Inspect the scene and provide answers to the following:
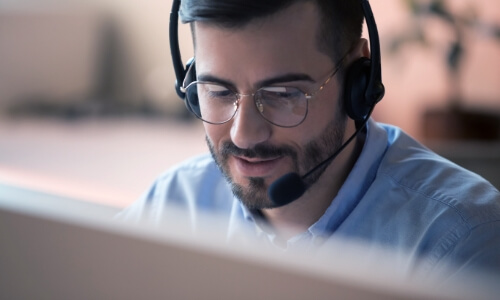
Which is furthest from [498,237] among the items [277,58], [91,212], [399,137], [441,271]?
[91,212]

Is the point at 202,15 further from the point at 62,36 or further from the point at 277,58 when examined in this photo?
the point at 62,36

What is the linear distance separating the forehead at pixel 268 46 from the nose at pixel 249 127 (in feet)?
0.14

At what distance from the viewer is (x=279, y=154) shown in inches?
40.8

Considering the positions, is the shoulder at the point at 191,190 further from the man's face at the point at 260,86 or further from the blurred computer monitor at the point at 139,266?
the blurred computer monitor at the point at 139,266

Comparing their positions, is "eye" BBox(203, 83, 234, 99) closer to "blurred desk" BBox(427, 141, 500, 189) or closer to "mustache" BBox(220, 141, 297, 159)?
"mustache" BBox(220, 141, 297, 159)

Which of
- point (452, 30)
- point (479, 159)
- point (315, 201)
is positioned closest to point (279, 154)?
point (315, 201)

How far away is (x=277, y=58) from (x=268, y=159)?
5.9 inches

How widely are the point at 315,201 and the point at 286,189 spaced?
136mm

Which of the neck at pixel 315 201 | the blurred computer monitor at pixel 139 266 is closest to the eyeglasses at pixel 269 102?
the neck at pixel 315 201

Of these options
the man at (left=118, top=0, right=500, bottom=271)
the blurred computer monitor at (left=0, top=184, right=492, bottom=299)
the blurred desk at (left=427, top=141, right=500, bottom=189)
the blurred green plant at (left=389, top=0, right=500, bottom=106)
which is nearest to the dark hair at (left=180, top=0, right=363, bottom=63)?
the man at (left=118, top=0, right=500, bottom=271)

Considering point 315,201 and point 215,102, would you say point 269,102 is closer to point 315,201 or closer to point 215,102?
point 215,102

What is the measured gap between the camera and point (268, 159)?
104cm

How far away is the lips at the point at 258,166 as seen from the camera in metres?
1.04

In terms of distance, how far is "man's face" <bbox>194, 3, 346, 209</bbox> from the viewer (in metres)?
1.02
